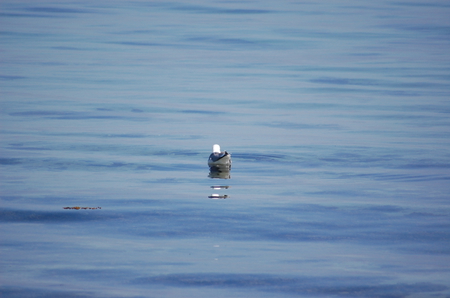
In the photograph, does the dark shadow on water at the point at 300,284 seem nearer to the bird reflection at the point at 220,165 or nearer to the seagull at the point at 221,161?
the bird reflection at the point at 220,165

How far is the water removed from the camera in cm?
1361

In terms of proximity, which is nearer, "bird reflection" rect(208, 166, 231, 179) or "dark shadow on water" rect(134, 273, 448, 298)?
"dark shadow on water" rect(134, 273, 448, 298)

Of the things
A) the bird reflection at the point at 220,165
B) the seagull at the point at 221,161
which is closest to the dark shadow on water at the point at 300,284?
the bird reflection at the point at 220,165

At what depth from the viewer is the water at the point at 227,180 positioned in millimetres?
13609

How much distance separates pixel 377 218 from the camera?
17.7 m

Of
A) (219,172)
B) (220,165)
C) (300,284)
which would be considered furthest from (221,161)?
(300,284)

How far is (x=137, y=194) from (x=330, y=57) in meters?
49.8

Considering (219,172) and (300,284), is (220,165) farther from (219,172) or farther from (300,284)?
(300,284)

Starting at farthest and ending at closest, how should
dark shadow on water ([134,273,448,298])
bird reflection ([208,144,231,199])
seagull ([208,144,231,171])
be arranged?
seagull ([208,144,231,171]) → bird reflection ([208,144,231,199]) → dark shadow on water ([134,273,448,298])

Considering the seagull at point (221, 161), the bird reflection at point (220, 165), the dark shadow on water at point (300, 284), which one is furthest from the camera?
the seagull at point (221, 161)

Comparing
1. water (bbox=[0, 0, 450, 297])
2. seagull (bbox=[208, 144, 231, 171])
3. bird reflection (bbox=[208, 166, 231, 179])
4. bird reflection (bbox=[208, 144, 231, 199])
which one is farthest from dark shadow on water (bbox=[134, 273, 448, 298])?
seagull (bbox=[208, 144, 231, 171])

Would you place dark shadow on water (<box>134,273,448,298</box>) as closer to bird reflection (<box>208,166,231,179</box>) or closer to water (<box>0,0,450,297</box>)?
water (<box>0,0,450,297</box>)

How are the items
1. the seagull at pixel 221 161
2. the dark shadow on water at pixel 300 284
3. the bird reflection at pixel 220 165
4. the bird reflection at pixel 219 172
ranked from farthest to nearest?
the seagull at pixel 221 161 → the bird reflection at pixel 220 165 → the bird reflection at pixel 219 172 → the dark shadow on water at pixel 300 284

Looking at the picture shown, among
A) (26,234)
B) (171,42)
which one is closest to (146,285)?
(26,234)
